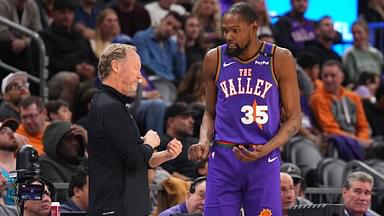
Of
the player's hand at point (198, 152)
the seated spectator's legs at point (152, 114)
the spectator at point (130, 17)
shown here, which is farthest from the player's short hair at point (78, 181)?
the spectator at point (130, 17)

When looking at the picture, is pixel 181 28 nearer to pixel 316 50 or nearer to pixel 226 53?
pixel 316 50

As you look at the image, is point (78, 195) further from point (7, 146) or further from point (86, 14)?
point (86, 14)

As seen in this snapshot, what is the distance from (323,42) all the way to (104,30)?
4.01 meters

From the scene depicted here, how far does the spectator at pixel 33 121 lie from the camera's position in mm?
11242

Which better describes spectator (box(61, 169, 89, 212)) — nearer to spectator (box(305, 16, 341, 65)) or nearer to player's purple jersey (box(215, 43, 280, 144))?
player's purple jersey (box(215, 43, 280, 144))

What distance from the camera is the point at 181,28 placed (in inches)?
600

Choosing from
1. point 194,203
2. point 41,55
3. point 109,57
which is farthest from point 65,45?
point 109,57

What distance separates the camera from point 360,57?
55.5 ft

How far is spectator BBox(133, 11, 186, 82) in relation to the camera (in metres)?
14.5

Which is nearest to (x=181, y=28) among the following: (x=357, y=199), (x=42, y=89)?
(x=42, y=89)

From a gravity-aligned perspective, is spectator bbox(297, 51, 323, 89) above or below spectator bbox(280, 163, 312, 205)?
above

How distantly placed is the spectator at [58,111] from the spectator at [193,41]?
11.1 feet

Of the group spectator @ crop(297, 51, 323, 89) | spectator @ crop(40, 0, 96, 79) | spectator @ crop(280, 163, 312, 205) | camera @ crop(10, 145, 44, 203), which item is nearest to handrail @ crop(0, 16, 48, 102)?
spectator @ crop(40, 0, 96, 79)

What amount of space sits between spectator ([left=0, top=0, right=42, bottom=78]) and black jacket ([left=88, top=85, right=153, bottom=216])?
6.11 meters
